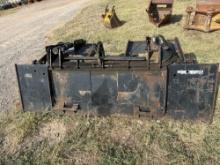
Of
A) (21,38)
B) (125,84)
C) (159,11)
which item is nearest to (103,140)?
(125,84)

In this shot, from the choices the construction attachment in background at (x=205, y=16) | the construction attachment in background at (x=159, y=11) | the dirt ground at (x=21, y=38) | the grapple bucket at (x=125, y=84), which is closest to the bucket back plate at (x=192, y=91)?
the grapple bucket at (x=125, y=84)

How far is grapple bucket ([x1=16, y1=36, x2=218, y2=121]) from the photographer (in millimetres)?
4551

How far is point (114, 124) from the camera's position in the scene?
4.92 metres

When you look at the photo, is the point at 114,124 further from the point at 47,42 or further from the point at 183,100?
the point at 47,42

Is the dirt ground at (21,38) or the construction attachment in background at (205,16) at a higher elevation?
the construction attachment in background at (205,16)

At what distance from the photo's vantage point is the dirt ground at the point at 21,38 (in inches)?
265

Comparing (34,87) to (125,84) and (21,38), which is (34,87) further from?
(21,38)

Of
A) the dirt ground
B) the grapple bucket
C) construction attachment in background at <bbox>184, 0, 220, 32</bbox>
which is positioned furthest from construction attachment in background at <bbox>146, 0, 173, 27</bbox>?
the grapple bucket

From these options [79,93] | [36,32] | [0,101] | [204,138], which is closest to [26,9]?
[36,32]

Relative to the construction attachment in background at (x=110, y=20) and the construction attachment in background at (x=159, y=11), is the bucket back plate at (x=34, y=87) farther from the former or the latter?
the construction attachment in background at (x=159, y=11)

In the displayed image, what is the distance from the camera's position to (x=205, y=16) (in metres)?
8.77

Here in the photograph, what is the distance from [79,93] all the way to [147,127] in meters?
1.23

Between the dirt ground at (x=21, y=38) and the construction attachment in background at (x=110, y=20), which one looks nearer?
the dirt ground at (x=21, y=38)

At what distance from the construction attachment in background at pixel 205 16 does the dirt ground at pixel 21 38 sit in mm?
4649
